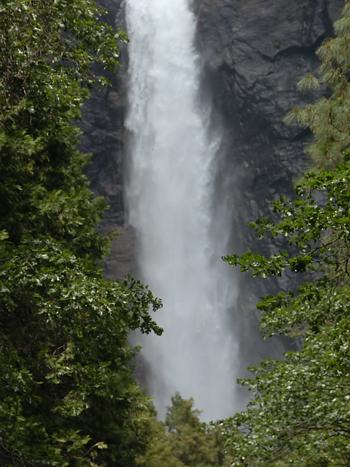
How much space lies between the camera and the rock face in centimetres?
3941

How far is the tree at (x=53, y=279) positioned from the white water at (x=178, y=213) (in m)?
28.7

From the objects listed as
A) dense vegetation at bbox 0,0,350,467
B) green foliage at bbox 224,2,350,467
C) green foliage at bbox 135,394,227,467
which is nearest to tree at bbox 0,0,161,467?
dense vegetation at bbox 0,0,350,467

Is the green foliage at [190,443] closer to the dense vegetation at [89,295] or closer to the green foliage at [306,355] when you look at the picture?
the dense vegetation at [89,295]

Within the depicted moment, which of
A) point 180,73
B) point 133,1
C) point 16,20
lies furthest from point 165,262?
point 16,20

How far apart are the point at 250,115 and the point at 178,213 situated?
8851 millimetres

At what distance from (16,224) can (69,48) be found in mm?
2994

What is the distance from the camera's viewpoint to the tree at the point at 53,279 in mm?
5250

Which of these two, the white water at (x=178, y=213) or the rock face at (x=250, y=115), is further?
the rock face at (x=250, y=115)

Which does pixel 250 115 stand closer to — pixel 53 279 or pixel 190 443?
pixel 190 443

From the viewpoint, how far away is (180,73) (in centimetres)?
4656

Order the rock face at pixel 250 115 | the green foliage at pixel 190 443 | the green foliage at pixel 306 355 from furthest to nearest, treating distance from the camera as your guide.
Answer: the rock face at pixel 250 115 < the green foliage at pixel 190 443 < the green foliage at pixel 306 355

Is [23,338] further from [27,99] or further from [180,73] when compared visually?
[180,73]

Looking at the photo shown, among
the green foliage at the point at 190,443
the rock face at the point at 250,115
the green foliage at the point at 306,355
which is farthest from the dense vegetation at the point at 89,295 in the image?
the rock face at the point at 250,115

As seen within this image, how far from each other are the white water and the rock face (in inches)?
56.0
